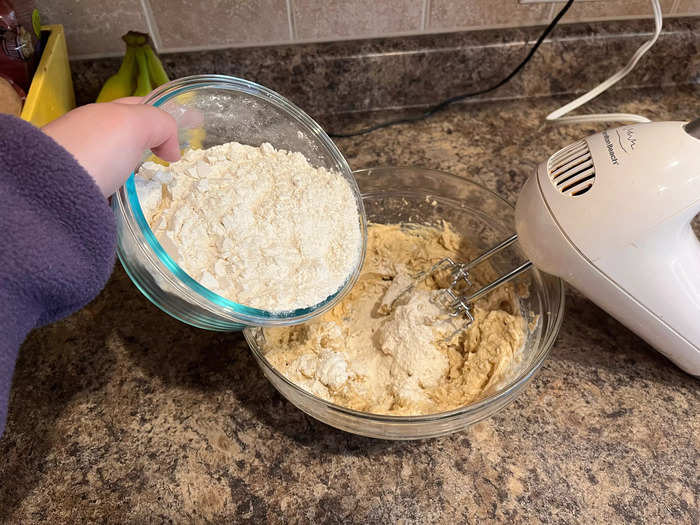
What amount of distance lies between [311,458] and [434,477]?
14 centimetres

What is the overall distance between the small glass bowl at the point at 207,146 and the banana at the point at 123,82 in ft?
1.00

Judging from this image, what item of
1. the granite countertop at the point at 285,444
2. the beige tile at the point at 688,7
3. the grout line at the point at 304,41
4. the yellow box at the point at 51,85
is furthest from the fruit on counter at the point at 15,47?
the beige tile at the point at 688,7

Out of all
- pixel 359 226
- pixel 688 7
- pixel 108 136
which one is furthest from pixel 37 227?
pixel 688 7

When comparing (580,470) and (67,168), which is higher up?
(67,168)

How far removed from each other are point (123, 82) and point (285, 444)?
2.06 ft

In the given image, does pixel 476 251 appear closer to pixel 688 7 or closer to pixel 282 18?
pixel 282 18

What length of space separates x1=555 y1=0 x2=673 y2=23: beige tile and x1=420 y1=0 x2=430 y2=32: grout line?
240 mm

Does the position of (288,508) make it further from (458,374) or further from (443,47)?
(443,47)

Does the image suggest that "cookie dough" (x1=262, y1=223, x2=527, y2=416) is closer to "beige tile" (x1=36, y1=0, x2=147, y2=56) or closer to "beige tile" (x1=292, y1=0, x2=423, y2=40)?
"beige tile" (x1=292, y1=0, x2=423, y2=40)

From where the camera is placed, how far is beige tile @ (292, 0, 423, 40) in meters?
0.96

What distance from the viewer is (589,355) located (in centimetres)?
74

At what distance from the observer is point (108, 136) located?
1.63ft

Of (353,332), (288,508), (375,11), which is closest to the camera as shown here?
(288,508)

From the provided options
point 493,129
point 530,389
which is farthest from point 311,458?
point 493,129
